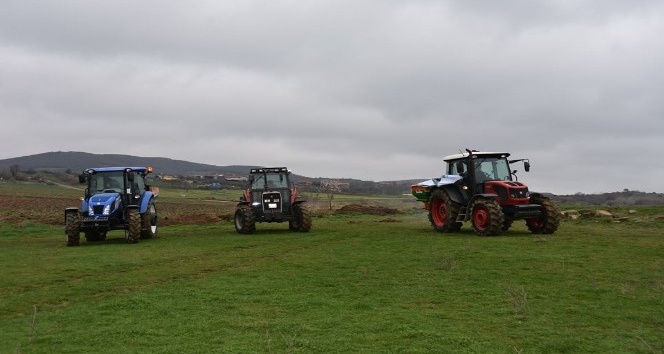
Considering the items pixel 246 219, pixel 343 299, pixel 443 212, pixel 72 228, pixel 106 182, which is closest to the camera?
pixel 343 299

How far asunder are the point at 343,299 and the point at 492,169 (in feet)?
40.3

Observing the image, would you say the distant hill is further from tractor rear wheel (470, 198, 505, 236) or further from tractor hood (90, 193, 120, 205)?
tractor rear wheel (470, 198, 505, 236)

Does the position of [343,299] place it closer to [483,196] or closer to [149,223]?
[483,196]

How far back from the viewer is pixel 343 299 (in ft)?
29.1

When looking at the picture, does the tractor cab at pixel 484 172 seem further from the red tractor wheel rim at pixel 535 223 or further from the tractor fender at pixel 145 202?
the tractor fender at pixel 145 202

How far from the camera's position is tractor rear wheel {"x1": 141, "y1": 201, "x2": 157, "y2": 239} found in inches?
795

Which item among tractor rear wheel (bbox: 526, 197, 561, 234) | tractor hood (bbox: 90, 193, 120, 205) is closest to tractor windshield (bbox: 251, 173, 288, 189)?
tractor hood (bbox: 90, 193, 120, 205)

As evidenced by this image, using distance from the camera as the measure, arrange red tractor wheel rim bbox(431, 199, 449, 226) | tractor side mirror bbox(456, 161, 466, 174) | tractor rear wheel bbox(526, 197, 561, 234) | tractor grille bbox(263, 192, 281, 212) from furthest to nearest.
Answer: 1. tractor grille bbox(263, 192, 281, 212)
2. red tractor wheel rim bbox(431, 199, 449, 226)
3. tractor side mirror bbox(456, 161, 466, 174)
4. tractor rear wheel bbox(526, 197, 561, 234)

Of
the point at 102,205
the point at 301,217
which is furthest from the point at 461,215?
the point at 102,205

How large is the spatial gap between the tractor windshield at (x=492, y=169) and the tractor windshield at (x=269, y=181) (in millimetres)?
7690

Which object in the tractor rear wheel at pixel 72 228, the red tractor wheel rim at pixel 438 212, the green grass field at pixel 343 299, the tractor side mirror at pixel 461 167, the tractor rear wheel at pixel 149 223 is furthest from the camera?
the red tractor wheel rim at pixel 438 212

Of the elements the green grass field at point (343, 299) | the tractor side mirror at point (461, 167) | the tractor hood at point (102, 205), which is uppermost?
the tractor side mirror at point (461, 167)

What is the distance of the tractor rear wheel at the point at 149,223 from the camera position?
20.2 m

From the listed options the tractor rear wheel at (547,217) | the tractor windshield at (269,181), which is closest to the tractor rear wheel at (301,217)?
the tractor windshield at (269,181)
